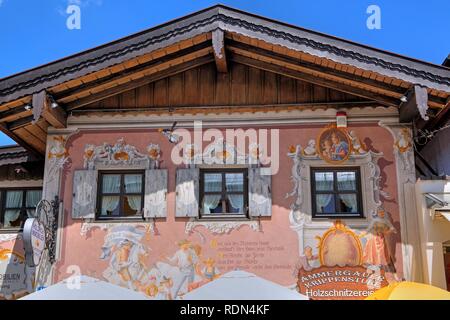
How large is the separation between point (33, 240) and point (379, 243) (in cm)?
504

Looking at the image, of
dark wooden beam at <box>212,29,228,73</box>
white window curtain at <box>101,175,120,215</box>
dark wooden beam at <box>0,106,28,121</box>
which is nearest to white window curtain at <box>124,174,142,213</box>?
white window curtain at <box>101,175,120,215</box>

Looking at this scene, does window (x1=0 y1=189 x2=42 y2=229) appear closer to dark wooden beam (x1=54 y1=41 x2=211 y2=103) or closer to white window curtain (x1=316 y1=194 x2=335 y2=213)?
dark wooden beam (x1=54 y1=41 x2=211 y2=103)

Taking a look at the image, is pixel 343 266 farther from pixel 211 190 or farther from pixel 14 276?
pixel 14 276

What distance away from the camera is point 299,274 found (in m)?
9.49

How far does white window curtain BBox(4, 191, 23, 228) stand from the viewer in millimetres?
11141

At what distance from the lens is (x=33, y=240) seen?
8969 millimetres

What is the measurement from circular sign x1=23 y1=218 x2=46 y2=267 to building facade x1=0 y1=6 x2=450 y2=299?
21.0 inches

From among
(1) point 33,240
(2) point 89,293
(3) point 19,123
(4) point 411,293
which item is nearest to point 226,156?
(1) point 33,240

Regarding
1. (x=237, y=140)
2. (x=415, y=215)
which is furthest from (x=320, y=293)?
(x=237, y=140)

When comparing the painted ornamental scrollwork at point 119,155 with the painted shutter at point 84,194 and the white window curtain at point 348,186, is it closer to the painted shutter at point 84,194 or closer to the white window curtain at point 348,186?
the painted shutter at point 84,194

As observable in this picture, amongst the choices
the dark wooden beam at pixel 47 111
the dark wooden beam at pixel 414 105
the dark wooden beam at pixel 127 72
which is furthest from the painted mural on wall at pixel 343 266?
the dark wooden beam at pixel 47 111

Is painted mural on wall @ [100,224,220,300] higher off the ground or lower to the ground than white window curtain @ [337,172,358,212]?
lower

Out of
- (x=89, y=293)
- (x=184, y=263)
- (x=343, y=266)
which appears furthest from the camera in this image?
(x=184, y=263)

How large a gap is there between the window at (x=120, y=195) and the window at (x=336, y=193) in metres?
2.76
